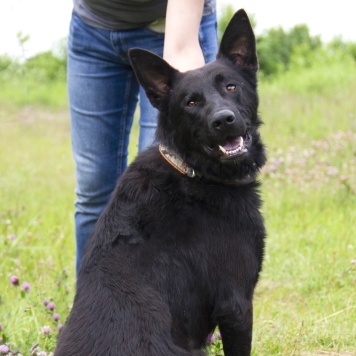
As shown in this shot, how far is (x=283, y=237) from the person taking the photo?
4992mm

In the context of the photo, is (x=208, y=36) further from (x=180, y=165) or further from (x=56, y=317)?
(x=56, y=317)

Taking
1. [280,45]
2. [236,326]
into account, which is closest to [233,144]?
[236,326]

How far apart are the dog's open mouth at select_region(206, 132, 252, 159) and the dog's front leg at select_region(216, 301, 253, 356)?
2.02 ft

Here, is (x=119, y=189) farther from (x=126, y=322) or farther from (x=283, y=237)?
(x=283, y=237)

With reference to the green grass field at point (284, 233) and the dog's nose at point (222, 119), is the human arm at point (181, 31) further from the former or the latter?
the green grass field at point (284, 233)

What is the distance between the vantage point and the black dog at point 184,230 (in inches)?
93.4

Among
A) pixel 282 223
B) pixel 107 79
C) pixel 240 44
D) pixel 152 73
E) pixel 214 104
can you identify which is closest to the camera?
pixel 214 104

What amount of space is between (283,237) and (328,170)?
1426mm

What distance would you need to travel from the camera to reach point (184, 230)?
2.54 m

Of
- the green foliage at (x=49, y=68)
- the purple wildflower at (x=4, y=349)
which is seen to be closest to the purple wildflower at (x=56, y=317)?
the purple wildflower at (x=4, y=349)

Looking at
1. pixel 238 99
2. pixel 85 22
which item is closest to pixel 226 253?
pixel 238 99

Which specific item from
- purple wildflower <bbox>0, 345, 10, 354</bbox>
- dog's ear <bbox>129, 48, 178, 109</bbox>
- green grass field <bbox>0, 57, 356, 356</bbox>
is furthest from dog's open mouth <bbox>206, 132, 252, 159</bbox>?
purple wildflower <bbox>0, 345, 10, 354</bbox>

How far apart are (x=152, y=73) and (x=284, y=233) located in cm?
268

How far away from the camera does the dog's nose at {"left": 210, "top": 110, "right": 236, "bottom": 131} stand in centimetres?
256
